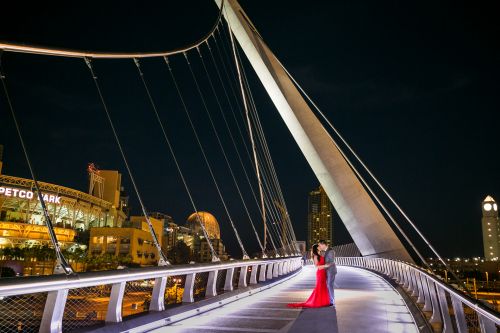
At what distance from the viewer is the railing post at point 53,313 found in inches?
174

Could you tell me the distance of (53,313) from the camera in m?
4.45

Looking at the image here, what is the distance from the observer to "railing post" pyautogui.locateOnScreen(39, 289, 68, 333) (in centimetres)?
441

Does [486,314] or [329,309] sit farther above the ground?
[486,314]

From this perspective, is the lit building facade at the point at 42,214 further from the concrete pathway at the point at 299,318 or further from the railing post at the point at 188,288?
the railing post at the point at 188,288

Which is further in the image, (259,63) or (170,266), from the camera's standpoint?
(259,63)

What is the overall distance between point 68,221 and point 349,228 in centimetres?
8483

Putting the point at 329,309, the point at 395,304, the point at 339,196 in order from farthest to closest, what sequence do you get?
the point at 339,196
the point at 395,304
the point at 329,309

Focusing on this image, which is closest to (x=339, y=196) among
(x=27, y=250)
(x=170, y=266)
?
(x=170, y=266)

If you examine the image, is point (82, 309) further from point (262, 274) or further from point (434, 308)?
point (262, 274)

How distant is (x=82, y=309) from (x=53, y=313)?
2459 mm

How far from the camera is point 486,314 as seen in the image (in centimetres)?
327

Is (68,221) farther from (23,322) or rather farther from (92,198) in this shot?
(23,322)

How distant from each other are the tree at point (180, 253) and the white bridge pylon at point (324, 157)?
86.2 m

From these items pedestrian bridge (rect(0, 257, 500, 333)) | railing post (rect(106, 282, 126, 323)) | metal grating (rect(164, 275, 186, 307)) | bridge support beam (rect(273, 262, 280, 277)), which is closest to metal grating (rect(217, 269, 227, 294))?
pedestrian bridge (rect(0, 257, 500, 333))
